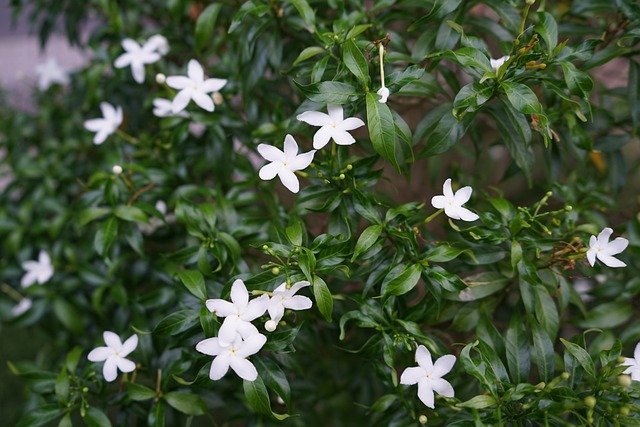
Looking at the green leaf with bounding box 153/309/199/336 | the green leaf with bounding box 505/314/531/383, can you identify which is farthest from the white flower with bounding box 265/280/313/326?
the green leaf with bounding box 505/314/531/383

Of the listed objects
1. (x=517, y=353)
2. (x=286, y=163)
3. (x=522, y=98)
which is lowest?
Result: (x=517, y=353)

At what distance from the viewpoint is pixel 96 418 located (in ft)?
3.83

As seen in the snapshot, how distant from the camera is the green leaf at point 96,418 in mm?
1157

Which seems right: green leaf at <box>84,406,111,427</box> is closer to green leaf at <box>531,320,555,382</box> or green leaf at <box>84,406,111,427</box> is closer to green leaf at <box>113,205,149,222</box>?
green leaf at <box>113,205,149,222</box>

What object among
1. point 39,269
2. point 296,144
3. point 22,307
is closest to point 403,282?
point 296,144

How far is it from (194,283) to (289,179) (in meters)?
0.30

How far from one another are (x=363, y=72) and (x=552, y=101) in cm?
59

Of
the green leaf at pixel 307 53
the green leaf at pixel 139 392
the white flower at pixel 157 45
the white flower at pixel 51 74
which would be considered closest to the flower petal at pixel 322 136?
the green leaf at pixel 307 53

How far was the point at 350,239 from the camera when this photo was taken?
41.8 inches

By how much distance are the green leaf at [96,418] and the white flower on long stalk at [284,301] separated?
49 centimetres

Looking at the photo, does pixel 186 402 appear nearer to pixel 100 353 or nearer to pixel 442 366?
pixel 100 353

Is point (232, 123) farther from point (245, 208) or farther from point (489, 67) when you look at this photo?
point (489, 67)

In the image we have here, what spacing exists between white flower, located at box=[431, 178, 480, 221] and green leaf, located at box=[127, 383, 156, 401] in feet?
2.36

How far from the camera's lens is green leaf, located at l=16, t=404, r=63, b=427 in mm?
1185
